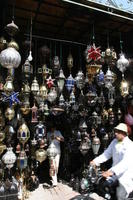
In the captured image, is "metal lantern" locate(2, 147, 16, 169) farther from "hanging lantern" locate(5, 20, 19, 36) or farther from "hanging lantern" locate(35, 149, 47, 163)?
"hanging lantern" locate(5, 20, 19, 36)

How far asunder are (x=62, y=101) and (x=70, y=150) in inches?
58.4

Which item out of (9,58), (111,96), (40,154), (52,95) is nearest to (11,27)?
(9,58)

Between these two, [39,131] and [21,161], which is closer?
[21,161]

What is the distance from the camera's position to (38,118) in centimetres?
554

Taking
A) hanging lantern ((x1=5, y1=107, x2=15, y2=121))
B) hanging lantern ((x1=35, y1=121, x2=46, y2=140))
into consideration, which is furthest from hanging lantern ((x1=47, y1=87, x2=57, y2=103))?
hanging lantern ((x1=5, y1=107, x2=15, y2=121))

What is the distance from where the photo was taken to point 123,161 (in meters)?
3.45

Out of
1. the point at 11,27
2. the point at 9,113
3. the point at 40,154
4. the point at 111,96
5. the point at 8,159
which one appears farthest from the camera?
the point at 111,96

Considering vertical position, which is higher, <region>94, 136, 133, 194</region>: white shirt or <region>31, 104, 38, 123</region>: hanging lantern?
<region>31, 104, 38, 123</region>: hanging lantern

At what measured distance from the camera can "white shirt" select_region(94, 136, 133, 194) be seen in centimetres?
318

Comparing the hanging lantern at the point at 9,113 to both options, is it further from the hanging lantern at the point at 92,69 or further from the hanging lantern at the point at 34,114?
the hanging lantern at the point at 92,69

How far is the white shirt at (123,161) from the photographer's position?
125 inches

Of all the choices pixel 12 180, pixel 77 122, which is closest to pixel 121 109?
pixel 77 122

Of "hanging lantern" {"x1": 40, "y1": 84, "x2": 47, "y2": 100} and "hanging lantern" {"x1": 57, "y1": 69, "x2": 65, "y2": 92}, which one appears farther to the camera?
"hanging lantern" {"x1": 57, "y1": 69, "x2": 65, "y2": 92}

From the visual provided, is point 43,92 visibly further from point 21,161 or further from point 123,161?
point 123,161
